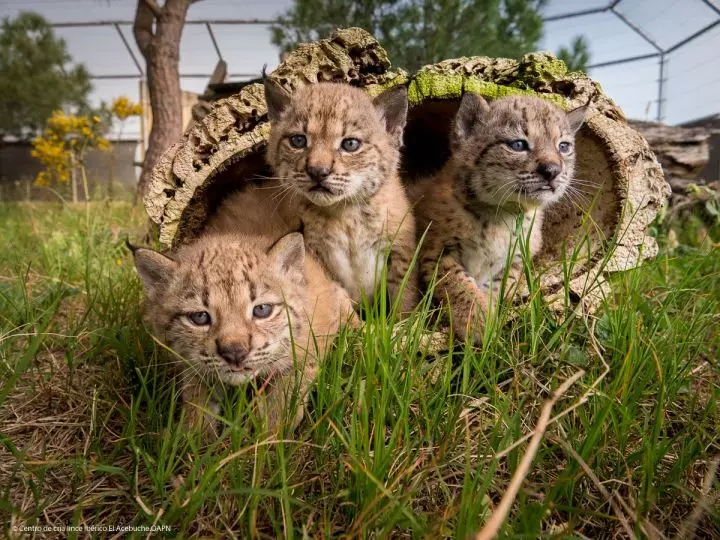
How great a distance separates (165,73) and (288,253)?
6916mm

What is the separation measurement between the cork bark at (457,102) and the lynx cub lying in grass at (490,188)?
1.15 ft

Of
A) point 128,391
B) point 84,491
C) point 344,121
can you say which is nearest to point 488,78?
point 344,121

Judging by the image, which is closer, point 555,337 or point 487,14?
point 555,337

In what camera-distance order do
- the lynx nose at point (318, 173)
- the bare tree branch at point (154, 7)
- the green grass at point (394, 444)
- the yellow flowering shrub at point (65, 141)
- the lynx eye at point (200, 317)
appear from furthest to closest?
the yellow flowering shrub at point (65, 141)
the bare tree branch at point (154, 7)
the lynx nose at point (318, 173)
the lynx eye at point (200, 317)
the green grass at point (394, 444)

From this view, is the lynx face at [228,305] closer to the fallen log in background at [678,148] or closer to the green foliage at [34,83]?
the fallen log in background at [678,148]

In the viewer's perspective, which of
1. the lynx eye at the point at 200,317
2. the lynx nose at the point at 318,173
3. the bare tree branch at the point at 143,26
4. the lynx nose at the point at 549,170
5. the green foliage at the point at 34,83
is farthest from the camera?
the green foliage at the point at 34,83

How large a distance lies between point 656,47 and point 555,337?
437 inches

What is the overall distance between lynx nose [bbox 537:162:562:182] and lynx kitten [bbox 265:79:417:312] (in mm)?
840

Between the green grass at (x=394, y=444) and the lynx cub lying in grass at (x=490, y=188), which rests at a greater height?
the lynx cub lying in grass at (x=490, y=188)

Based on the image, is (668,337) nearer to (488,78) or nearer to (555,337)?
(555,337)

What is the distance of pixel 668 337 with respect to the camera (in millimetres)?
2496

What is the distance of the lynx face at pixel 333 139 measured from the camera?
9.73ft

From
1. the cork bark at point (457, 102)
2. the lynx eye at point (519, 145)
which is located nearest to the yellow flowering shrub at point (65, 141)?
the cork bark at point (457, 102)

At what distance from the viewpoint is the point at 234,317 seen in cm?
226
